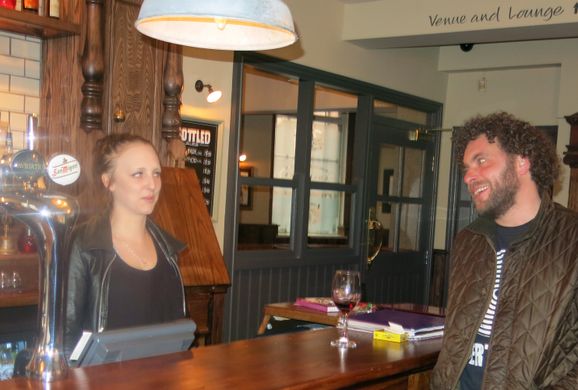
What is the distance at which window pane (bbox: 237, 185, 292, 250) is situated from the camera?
530 cm

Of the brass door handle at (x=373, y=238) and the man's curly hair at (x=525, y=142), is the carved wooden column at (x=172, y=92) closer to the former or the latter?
the man's curly hair at (x=525, y=142)

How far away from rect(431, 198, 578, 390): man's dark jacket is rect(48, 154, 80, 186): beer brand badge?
1773 millimetres

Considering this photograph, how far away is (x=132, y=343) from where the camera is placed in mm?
1738

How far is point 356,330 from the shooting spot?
251 cm

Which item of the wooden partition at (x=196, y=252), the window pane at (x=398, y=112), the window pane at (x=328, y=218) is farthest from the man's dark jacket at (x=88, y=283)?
the window pane at (x=398, y=112)

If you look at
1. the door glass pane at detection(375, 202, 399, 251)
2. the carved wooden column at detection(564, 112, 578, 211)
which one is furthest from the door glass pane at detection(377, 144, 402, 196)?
the carved wooden column at detection(564, 112, 578, 211)

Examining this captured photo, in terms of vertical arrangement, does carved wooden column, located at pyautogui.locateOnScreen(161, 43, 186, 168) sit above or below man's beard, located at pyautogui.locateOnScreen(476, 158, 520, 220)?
above

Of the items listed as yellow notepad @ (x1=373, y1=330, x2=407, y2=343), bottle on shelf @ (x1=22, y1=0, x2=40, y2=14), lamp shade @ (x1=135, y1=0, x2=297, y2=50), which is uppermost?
bottle on shelf @ (x1=22, y1=0, x2=40, y2=14)

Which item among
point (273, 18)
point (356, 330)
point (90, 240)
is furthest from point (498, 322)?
point (90, 240)

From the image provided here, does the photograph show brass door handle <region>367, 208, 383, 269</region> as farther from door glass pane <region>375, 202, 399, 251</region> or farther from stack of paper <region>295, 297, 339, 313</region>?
stack of paper <region>295, 297, 339, 313</region>

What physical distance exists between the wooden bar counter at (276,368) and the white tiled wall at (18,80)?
1985mm

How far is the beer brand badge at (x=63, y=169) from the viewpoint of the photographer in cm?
318

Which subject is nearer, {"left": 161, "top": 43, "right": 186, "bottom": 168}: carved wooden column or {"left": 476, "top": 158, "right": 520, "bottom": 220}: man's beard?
{"left": 476, "top": 158, "right": 520, "bottom": 220}: man's beard

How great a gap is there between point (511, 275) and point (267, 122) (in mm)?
3717
